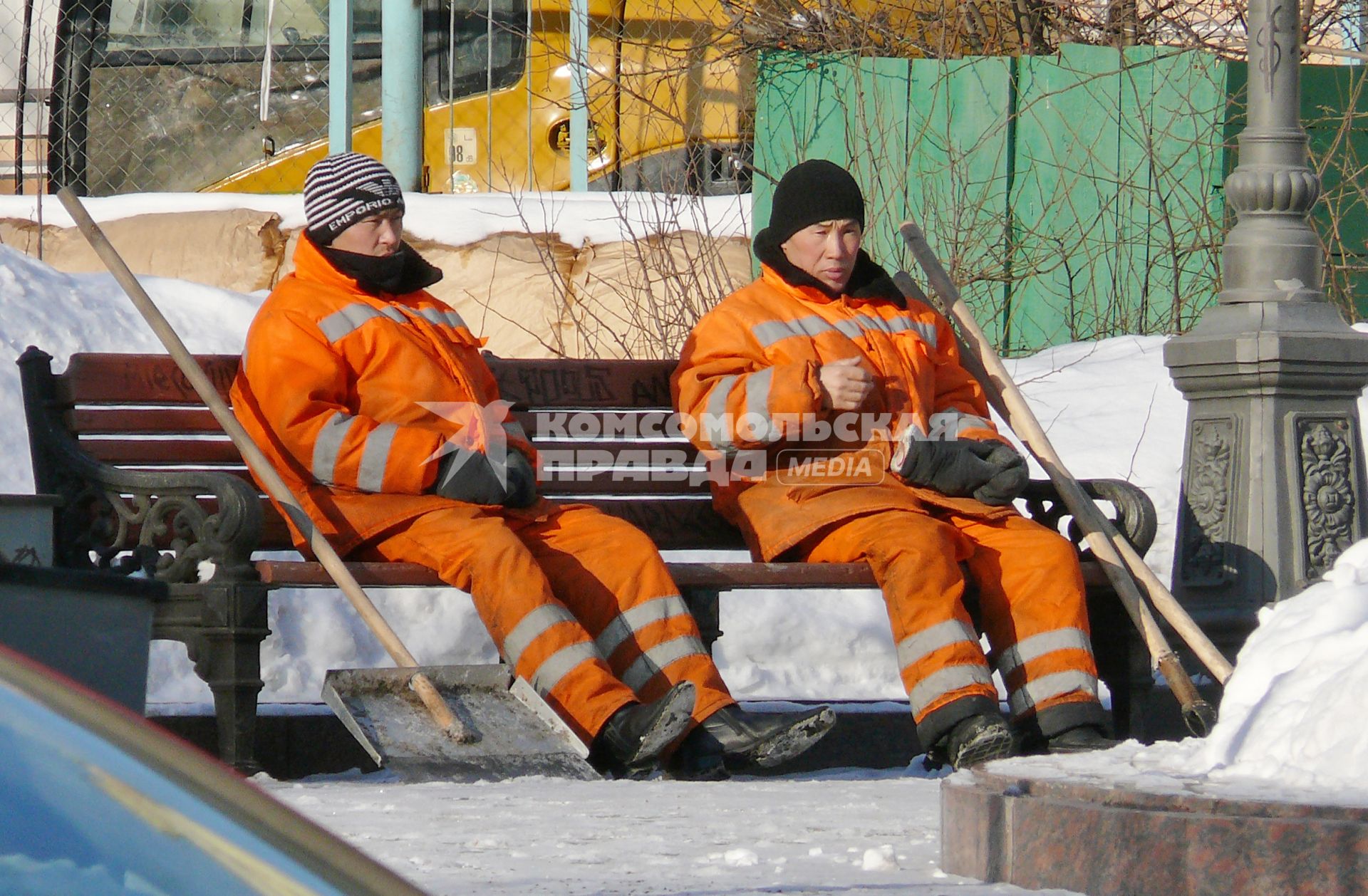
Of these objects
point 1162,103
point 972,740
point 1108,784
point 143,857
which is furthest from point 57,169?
point 143,857

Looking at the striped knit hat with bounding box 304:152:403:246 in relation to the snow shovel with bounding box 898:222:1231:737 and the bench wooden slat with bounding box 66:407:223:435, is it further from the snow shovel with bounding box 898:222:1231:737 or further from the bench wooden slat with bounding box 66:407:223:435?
the snow shovel with bounding box 898:222:1231:737

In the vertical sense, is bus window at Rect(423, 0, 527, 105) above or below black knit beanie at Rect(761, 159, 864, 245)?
above

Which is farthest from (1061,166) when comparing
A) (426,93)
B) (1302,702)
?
(1302,702)

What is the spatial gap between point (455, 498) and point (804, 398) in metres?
0.84

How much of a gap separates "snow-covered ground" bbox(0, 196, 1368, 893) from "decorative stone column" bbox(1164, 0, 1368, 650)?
1080 millimetres

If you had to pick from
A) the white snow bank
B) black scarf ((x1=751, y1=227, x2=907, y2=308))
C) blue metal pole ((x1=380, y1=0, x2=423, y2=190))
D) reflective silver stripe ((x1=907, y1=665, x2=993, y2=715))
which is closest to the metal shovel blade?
reflective silver stripe ((x1=907, y1=665, x2=993, y2=715))

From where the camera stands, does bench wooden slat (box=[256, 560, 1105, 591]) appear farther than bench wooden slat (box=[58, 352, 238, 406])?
No

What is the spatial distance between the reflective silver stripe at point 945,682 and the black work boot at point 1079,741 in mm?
214

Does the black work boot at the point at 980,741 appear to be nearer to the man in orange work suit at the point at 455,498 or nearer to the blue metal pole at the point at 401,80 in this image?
the man in orange work suit at the point at 455,498

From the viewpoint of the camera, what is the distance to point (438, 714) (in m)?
4.17

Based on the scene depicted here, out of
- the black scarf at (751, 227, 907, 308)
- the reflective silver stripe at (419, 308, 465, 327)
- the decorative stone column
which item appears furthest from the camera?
the decorative stone column

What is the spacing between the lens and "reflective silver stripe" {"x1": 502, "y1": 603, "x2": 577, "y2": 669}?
4.16 meters

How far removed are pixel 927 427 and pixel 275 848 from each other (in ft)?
13.0

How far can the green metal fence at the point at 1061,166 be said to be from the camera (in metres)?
8.32
